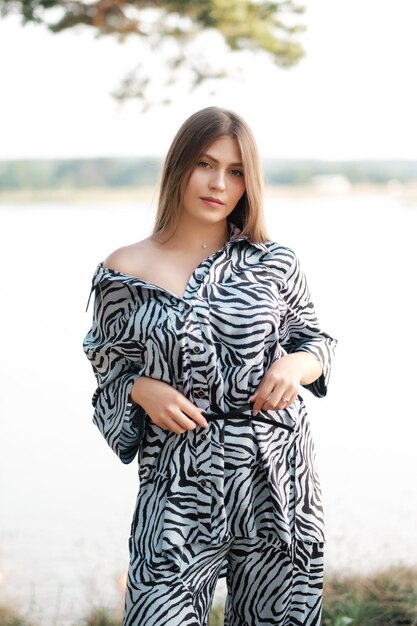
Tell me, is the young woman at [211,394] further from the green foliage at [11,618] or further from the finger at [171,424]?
the green foliage at [11,618]

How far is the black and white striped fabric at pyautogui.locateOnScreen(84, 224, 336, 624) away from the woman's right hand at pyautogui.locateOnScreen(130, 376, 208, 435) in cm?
3

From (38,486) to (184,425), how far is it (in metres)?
2.18

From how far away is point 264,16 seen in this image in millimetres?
3734

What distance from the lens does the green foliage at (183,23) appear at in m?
3.69

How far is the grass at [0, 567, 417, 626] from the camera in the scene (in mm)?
3318

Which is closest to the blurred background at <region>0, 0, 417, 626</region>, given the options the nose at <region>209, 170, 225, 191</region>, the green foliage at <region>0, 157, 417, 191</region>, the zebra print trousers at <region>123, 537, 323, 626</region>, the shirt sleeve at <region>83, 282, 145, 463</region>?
the green foliage at <region>0, 157, 417, 191</region>

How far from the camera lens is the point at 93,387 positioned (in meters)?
4.23

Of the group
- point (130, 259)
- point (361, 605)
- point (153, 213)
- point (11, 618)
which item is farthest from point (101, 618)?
point (130, 259)

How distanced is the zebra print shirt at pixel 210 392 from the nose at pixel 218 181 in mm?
158

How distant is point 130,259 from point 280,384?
1.47 ft

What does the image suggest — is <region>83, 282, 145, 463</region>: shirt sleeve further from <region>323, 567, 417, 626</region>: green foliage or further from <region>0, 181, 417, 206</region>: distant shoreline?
<region>0, 181, 417, 206</region>: distant shoreline

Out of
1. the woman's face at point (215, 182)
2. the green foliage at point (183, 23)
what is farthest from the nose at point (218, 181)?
the green foliage at point (183, 23)

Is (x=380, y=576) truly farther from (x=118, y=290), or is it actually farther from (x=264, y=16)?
(x=264, y=16)

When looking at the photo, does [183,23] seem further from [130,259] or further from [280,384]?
[280,384]
